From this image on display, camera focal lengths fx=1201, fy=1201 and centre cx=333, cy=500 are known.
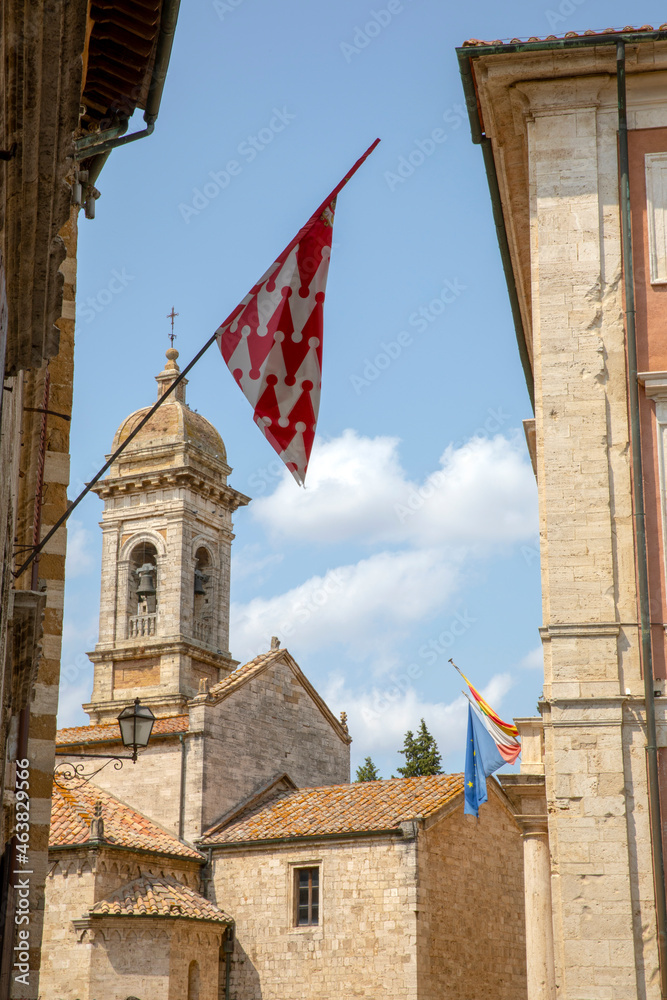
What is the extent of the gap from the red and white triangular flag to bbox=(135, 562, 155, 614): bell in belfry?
2951 cm

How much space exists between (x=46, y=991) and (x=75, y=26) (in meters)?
23.7

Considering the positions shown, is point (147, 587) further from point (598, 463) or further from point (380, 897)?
point (598, 463)

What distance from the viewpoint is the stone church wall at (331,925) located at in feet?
82.9

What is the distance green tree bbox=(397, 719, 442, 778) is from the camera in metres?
52.6

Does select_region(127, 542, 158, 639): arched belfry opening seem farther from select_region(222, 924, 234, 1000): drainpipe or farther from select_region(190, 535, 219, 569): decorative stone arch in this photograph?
select_region(222, 924, 234, 1000): drainpipe

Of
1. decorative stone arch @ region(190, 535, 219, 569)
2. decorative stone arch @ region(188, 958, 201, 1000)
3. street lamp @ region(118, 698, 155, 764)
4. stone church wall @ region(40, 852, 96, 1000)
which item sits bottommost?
decorative stone arch @ region(188, 958, 201, 1000)

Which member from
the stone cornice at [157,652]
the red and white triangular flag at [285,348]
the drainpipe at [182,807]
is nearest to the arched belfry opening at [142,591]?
the stone cornice at [157,652]

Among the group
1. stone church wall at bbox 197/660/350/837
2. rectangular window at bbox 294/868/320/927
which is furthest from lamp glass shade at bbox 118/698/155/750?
stone church wall at bbox 197/660/350/837

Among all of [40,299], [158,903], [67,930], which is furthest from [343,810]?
[40,299]

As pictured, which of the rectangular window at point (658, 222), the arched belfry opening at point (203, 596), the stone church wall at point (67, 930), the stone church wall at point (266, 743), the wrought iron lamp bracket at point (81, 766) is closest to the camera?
the rectangular window at point (658, 222)

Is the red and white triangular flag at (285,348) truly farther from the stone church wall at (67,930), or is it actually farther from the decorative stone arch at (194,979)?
the decorative stone arch at (194,979)

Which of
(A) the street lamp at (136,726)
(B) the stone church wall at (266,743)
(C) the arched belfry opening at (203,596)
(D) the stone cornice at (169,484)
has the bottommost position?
(A) the street lamp at (136,726)

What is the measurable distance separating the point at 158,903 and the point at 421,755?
28868 millimetres

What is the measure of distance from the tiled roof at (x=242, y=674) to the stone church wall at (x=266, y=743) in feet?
0.82
